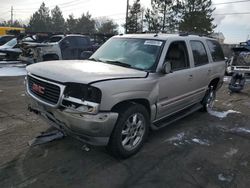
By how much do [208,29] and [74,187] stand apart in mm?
39616

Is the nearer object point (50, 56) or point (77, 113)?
point (77, 113)

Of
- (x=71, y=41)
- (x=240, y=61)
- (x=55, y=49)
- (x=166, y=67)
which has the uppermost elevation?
(x=71, y=41)

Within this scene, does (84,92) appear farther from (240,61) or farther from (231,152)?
(240,61)

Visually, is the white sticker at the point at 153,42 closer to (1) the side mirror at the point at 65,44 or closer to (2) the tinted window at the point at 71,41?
(1) the side mirror at the point at 65,44

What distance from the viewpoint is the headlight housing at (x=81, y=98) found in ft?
10.7

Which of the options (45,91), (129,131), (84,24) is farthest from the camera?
(84,24)

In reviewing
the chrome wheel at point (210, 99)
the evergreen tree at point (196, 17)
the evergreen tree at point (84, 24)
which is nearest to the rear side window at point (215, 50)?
the chrome wheel at point (210, 99)

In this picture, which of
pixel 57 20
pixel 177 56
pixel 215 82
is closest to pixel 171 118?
pixel 177 56

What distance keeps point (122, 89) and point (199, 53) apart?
283 cm

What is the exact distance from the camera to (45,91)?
3676 millimetres

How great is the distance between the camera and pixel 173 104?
482 cm

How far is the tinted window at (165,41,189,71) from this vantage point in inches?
183

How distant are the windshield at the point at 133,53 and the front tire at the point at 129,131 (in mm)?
813

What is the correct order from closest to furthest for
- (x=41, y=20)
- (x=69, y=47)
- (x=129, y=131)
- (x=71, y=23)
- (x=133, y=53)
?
1. (x=129, y=131)
2. (x=133, y=53)
3. (x=69, y=47)
4. (x=41, y=20)
5. (x=71, y=23)
